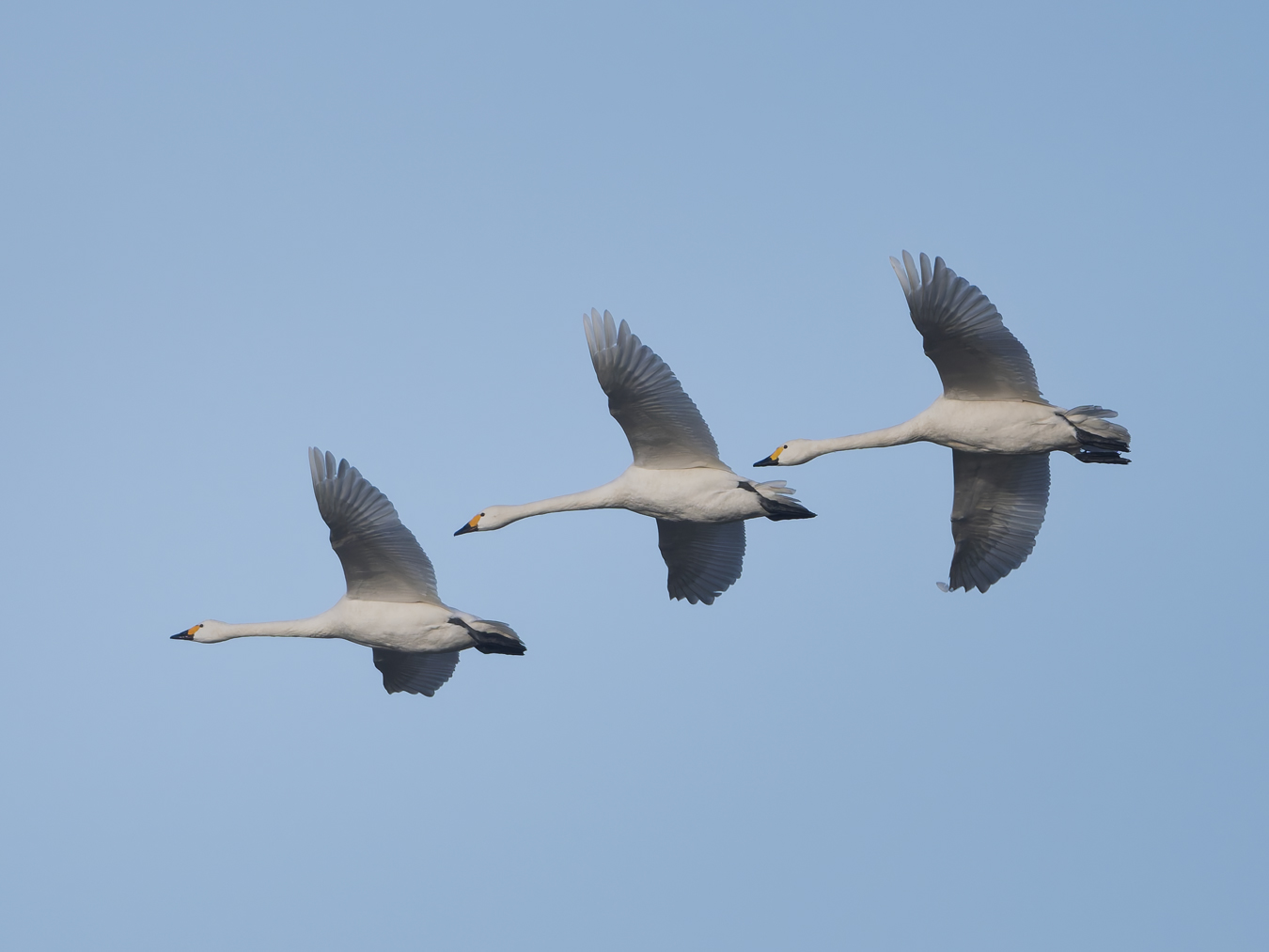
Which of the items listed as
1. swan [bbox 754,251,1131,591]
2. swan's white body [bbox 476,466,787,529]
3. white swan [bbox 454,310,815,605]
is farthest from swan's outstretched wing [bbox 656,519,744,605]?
swan's white body [bbox 476,466,787,529]

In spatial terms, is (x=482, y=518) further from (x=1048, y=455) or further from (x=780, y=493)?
(x=1048, y=455)

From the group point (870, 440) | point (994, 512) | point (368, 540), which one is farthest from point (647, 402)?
point (994, 512)

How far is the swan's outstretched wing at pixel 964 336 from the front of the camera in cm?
3189

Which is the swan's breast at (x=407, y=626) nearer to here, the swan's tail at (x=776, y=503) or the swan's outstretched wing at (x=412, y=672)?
the swan's outstretched wing at (x=412, y=672)

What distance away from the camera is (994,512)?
115 ft

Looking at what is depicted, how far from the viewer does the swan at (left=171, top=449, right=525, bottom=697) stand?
3247 centimetres

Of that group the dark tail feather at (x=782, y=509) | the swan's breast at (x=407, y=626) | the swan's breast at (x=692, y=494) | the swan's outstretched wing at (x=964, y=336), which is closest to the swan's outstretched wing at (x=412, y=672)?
the swan's breast at (x=407, y=626)

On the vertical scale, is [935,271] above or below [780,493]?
above

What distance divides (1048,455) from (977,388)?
2.55 m

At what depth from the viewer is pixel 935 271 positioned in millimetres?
31797

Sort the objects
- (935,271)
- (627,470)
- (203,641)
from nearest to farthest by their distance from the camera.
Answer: (935,271) → (627,470) → (203,641)

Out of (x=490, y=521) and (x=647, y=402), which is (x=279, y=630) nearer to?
(x=490, y=521)

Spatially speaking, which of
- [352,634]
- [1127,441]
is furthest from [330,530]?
[1127,441]

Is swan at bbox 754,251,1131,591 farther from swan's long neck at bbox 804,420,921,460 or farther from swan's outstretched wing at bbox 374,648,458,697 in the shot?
swan's outstretched wing at bbox 374,648,458,697
